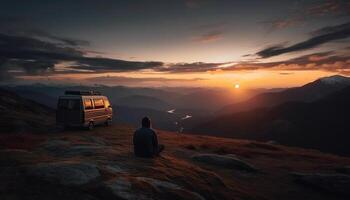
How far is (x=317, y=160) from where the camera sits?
32.2 m

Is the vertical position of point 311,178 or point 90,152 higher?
point 90,152

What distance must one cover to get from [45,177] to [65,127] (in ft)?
78.1

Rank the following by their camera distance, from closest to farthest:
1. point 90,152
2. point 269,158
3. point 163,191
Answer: point 163,191, point 90,152, point 269,158

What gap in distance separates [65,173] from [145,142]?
568cm

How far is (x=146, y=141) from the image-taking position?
1714 cm

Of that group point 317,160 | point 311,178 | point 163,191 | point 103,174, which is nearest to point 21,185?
point 103,174

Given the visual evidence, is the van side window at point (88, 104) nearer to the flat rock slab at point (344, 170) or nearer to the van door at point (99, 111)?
the van door at point (99, 111)

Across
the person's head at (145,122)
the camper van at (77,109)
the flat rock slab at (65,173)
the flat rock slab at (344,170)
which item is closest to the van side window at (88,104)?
the camper van at (77,109)

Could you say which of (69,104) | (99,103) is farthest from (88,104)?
(99,103)

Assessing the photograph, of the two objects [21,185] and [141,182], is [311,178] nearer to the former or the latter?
[141,182]

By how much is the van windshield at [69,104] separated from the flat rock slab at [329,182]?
22.2m

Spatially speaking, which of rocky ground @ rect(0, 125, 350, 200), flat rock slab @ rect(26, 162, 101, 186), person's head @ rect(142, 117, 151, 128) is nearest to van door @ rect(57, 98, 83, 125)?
rocky ground @ rect(0, 125, 350, 200)

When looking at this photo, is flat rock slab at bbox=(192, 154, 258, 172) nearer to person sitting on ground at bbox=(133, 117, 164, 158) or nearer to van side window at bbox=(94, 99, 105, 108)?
person sitting on ground at bbox=(133, 117, 164, 158)

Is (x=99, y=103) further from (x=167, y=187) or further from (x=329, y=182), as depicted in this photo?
(x=329, y=182)
